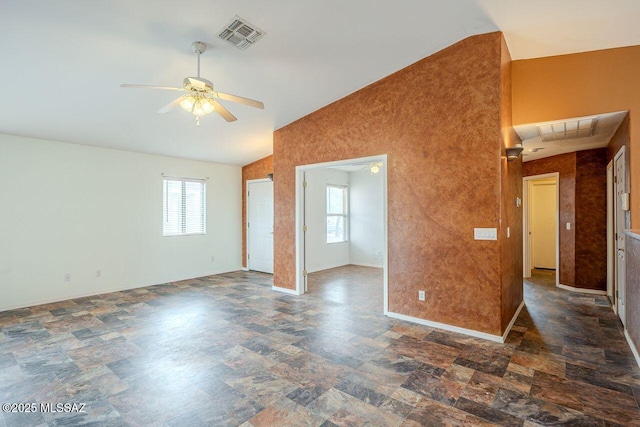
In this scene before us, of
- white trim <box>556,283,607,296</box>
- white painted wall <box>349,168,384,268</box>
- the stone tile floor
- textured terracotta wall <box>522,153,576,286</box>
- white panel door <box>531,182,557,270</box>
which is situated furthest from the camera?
white painted wall <box>349,168,384,268</box>

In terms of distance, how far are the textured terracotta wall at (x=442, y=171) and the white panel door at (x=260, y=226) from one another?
3124 millimetres

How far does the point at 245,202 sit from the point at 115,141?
299 cm

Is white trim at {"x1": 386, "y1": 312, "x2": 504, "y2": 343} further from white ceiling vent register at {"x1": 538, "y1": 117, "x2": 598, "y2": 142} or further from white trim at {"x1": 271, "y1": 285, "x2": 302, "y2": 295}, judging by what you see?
white ceiling vent register at {"x1": 538, "y1": 117, "x2": 598, "y2": 142}

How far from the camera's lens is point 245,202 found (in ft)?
24.6

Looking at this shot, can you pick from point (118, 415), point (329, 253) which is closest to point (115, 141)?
point (118, 415)

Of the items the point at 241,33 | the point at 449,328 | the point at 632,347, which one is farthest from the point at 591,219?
the point at 241,33

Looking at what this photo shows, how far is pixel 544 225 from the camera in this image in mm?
7703

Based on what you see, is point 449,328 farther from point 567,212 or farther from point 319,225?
point 319,225

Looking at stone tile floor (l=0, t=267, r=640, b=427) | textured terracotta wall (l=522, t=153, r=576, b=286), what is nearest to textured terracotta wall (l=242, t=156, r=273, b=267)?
stone tile floor (l=0, t=267, r=640, b=427)

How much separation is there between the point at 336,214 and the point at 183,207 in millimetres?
3696

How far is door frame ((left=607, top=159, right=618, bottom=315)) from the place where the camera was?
451 cm

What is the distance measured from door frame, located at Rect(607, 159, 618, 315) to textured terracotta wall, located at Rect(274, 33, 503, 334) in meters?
2.56

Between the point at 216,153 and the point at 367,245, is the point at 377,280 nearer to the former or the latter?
the point at 367,245

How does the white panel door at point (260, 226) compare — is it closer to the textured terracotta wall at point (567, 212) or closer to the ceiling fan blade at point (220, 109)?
the ceiling fan blade at point (220, 109)
